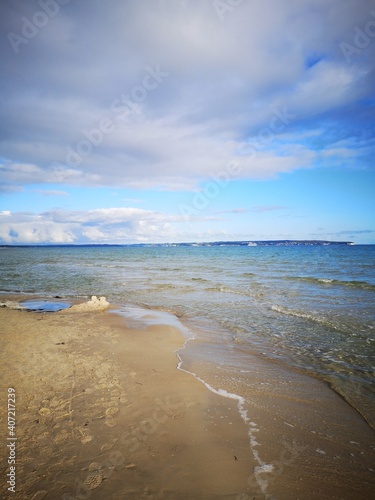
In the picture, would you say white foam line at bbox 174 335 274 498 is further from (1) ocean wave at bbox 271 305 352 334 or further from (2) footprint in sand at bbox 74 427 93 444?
(1) ocean wave at bbox 271 305 352 334

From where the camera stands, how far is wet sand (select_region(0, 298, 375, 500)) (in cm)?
307

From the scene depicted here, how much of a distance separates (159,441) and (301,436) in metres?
2.20

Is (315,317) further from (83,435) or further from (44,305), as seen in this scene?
(44,305)

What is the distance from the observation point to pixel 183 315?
40.8ft

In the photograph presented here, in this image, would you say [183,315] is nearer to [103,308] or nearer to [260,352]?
[103,308]

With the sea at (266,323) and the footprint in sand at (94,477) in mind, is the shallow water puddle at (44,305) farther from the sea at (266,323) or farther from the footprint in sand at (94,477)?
the footprint in sand at (94,477)

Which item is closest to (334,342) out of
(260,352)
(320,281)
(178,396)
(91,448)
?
(260,352)

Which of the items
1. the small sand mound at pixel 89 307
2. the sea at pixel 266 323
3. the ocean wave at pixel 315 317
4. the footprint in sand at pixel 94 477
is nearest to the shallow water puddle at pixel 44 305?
the small sand mound at pixel 89 307

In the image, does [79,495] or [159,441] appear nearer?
[79,495]

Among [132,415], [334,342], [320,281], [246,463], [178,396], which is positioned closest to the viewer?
[246,463]

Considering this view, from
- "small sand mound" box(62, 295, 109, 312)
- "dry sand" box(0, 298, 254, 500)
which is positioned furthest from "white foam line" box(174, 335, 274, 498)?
"small sand mound" box(62, 295, 109, 312)

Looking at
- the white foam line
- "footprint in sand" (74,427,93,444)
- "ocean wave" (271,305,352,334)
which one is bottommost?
"ocean wave" (271,305,352,334)

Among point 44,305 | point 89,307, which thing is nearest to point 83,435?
point 89,307

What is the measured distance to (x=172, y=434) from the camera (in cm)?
393
